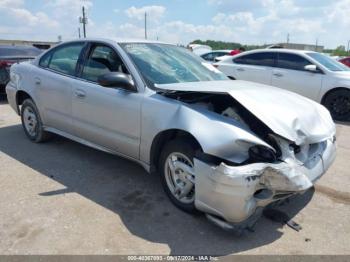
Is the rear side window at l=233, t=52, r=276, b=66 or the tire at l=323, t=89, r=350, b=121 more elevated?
the rear side window at l=233, t=52, r=276, b=66

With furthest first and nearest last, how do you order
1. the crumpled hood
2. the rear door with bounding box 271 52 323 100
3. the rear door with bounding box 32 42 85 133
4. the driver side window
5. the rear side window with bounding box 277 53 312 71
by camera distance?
the rear side window with bounding box 277 53 312 71 < the rear door with bounding box 271 52 323 100 < the rear door with bounding box 32 42 85 133 < the driver side window < the crumpled hood

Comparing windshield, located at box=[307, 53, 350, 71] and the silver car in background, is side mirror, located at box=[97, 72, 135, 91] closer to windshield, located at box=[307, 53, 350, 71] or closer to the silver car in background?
the silver car in background

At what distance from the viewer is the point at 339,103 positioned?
25.1ft

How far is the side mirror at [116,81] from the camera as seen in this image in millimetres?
3453

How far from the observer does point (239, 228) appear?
9.19ft

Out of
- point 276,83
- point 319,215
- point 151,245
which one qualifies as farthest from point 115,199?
point 276,83

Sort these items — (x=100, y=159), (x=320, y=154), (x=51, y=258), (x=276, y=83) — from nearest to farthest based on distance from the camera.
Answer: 1. (x=51, y=258)
2. (x=320, y=154)
3. (x=100, y=159)
4. (x=276, y=83)

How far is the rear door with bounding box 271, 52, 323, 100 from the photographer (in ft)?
25.7

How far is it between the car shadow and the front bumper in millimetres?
240

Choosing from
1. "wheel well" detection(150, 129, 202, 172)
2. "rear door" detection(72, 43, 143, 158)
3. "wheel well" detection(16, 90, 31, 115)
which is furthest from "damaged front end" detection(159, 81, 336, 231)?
"wheel well" detection(16, 90, 31, 115)

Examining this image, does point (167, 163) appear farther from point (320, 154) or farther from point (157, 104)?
point (320, 154)

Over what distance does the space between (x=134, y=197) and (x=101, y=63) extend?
1709mm

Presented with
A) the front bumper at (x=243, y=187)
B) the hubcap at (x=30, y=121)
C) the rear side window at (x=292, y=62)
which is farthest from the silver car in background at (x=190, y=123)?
the rear side window at (x=292, y=62)

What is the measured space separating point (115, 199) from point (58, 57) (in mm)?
2444
